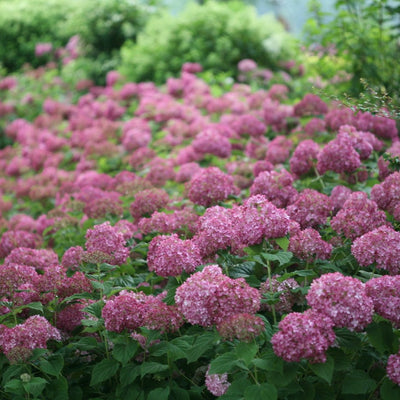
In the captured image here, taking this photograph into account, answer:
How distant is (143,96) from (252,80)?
→ 144 cm

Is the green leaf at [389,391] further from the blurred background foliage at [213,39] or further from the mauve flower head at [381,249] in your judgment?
the blurred background foliage at [213,39]

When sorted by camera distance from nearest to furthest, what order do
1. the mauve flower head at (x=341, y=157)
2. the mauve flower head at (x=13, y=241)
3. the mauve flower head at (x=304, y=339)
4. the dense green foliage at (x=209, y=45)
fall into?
1. the mauve flower head at (x=304, y=339)
2. the mauve flower head at (x=341, y=157)
3. the mauve flower head at (x=13, y=241)
4. the dense green foliage at (x=209, y=45)

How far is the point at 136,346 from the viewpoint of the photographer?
6.62 feet

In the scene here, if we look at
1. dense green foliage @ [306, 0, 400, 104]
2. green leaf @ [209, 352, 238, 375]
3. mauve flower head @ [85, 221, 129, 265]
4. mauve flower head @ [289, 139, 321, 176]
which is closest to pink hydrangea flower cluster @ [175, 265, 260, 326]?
green leaf @ [209, 352, 238, 375]

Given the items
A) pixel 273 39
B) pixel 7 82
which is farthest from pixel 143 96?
pixel 7 82

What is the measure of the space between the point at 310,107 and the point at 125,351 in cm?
278

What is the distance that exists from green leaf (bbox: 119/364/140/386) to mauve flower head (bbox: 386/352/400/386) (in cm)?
86

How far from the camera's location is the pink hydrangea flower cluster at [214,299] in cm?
182

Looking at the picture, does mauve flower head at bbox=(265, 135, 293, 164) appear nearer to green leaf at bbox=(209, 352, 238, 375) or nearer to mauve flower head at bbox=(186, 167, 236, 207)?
mauve flower head at bbox=(186, 167, 236, 207)

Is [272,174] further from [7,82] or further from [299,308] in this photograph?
[7,82]

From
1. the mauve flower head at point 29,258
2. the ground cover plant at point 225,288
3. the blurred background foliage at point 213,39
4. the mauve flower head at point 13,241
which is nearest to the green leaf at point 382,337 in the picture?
the ground cover plant at point 225,288

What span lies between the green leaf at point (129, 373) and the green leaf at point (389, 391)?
832 mm

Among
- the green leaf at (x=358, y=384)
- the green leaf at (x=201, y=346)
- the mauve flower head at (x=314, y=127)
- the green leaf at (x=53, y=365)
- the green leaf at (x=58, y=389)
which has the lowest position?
the green leaf at (x=58, y=389)

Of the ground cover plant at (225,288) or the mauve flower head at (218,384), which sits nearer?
the ground cover plant at (225,288)
